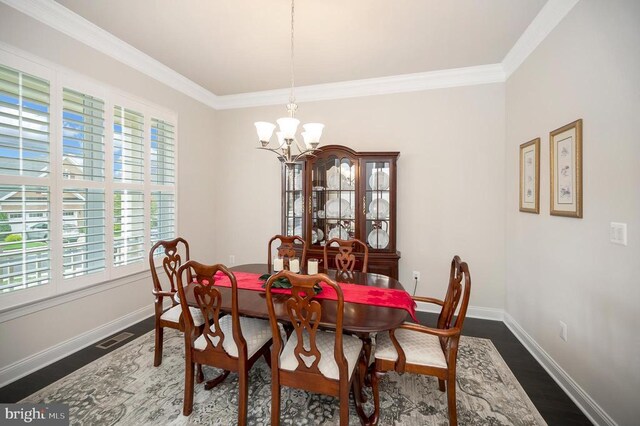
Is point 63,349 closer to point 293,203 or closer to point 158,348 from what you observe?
point 158,348

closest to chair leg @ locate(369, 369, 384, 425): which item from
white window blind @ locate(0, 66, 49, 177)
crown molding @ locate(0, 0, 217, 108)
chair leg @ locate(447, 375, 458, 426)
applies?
chair leg @ locate(447, 375, 458, 426)

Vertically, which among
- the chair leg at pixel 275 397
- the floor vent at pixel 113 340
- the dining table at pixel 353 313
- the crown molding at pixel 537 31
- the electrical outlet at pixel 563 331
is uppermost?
the crown molding at pixel 537 31

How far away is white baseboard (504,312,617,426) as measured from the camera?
1.65 metres

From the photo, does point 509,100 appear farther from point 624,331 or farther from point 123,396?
point 123,396

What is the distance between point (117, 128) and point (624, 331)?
4177 millimetres

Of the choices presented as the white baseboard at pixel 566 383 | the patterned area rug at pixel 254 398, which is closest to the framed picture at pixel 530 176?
the white baseboard at pixel 566 383

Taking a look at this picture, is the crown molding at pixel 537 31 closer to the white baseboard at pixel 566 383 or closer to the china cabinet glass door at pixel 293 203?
the china cabinet glass door at pixel 293 203

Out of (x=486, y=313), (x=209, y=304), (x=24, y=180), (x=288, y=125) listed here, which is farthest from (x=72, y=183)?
(x=486, y=313)

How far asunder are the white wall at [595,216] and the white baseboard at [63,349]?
12.9 ft

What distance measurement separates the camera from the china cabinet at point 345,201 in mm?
3145

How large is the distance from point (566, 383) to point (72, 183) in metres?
4.19

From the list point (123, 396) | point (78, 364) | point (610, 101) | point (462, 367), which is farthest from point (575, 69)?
point (78, 364)

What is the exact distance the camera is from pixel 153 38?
2604mm

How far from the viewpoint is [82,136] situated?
2420mm
